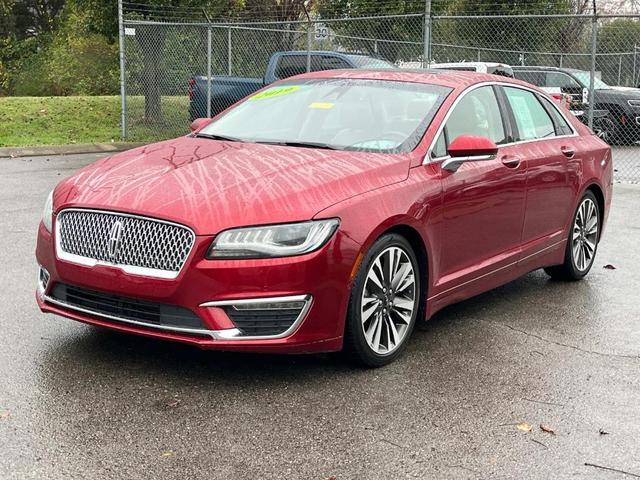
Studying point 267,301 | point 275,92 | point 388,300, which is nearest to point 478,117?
point 275,92

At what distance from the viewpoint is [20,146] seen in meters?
15.7

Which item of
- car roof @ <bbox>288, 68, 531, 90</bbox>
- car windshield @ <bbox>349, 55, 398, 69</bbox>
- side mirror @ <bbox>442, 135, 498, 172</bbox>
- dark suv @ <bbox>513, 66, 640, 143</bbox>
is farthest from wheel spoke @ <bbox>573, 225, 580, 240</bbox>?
dark suv @ <bbox>513, 66, 640, 143</bbox>

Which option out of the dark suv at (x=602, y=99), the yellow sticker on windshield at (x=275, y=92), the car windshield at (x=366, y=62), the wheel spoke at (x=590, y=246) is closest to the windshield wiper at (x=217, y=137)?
the yellow sticker on windshield at (x=275, y=92)

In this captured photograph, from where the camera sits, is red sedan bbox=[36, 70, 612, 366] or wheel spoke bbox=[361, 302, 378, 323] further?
wheel spoke bbox=[361, 302, 378, 323]

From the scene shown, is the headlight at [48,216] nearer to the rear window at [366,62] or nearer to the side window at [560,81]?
the rear window at [366,62]

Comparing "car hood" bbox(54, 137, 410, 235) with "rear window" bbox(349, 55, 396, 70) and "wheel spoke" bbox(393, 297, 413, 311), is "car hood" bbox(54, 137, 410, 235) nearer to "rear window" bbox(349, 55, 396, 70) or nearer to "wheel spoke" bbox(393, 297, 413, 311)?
"wheel spoke" bbox(393, 297, 413, 311)

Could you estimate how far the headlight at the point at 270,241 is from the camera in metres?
4.07

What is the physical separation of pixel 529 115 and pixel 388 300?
2.31 metres

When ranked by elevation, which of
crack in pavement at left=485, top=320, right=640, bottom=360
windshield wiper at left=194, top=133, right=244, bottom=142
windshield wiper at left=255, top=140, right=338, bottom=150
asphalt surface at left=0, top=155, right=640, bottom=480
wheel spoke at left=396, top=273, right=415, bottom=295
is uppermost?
windshield wiper at left=255, top=140, right=338, bottom=150

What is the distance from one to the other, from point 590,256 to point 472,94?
209 centimetres

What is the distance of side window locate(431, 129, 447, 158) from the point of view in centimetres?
512

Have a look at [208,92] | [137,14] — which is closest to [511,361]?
[208,92]

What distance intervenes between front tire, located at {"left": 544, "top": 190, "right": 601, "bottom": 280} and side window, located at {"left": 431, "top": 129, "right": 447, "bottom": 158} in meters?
1.87

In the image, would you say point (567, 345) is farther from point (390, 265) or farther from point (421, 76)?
point (421, 76)
